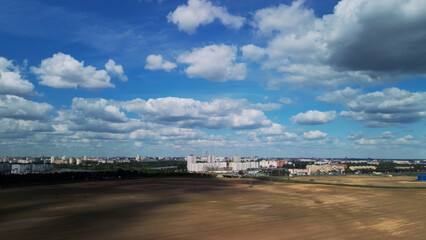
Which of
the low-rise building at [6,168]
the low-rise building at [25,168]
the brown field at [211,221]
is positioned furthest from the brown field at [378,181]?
the low-rise building at [6,168]

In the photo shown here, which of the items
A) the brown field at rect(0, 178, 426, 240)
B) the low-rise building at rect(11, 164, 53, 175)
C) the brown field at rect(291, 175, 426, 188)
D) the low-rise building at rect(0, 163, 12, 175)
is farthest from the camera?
the low-rise building at rect(11, 164, 53, 175)

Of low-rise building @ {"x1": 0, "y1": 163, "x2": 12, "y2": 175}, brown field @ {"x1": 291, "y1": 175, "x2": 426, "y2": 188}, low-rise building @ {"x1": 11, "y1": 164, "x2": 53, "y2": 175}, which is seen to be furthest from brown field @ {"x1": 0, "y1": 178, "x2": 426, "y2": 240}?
low-rise building @ {"x1": 11, "y1": 164, "x2": 53, "y2": 175}

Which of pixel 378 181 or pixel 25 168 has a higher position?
pixel 25 168

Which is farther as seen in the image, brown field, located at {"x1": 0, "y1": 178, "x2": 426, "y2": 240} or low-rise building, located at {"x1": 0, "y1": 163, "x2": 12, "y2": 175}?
low-rise building, located at {"x1": 0, "y1": 163, "x2": 12, "y2": 175}

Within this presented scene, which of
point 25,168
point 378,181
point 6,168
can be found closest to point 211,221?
point 378,181

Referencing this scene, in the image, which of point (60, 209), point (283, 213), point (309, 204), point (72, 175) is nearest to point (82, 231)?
point (60, 209)

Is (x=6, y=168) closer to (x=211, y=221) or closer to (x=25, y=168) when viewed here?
(x=25, y=168)

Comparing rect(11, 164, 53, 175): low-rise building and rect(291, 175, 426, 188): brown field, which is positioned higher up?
rect(11, 164, 53, 175): low-rise building

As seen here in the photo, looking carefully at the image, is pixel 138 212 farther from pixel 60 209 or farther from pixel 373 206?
pixel 373 206

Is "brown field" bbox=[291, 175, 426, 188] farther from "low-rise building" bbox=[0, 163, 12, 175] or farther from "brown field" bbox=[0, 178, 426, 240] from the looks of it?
"low-rise building" bbox=[0, 163, 12, 175]

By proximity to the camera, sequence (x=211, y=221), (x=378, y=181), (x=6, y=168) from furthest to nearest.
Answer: (x=6, y=168) → (x=378, y=181) → (x=211, y=221)

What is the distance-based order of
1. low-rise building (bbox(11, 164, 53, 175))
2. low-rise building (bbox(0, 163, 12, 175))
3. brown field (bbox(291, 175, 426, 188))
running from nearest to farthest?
brown field (bbox(291, 175, 426, 188)) < low-rise building (bbox(0, 163, 12, 175)) < low-rise building (bbox(11, 164, 53, 175))
